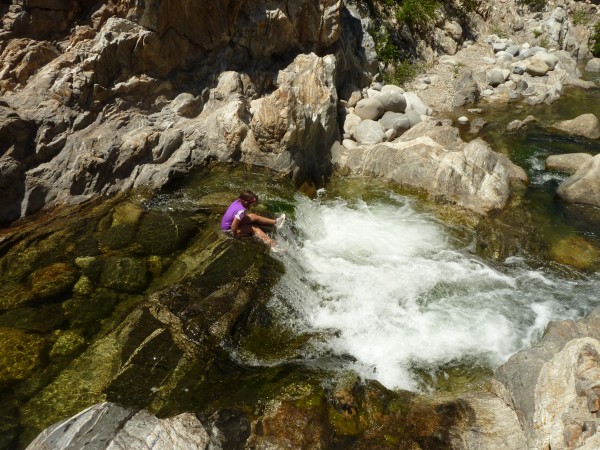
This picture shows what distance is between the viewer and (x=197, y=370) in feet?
20.3

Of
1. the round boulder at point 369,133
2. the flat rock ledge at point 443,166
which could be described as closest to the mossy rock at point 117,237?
the flat rock ledge at point 443,166

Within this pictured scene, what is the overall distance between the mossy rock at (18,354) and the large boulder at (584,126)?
17302 mm

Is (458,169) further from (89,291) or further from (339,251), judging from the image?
(89,291)

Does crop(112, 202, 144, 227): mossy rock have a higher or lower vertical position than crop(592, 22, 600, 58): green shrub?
lower

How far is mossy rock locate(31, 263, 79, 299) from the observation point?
7.73m

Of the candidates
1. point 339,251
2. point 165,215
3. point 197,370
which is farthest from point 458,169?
point 197,370

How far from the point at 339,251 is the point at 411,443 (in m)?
4.92

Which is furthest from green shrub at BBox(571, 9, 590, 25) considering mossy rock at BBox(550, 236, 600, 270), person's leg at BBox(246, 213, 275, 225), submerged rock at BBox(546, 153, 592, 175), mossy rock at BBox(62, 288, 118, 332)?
mossy rock at BBox(62, 288, 118, 332)

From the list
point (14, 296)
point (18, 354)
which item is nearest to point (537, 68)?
point (14, 296)

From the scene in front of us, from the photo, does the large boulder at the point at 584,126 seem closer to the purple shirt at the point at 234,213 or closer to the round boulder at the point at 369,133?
the round boulder at the point at 369,133

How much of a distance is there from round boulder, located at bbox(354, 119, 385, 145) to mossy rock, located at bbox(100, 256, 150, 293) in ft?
28.0

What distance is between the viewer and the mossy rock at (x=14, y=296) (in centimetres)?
743

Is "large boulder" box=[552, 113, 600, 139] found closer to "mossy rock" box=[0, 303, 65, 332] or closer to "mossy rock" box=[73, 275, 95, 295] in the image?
"mossy rock" box=[73, 275, 95, 295]

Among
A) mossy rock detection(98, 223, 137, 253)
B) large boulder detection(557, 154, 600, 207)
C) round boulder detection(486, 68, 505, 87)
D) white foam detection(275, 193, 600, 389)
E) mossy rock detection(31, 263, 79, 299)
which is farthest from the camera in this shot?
round boulder detection(486, 68, 505, 87)
